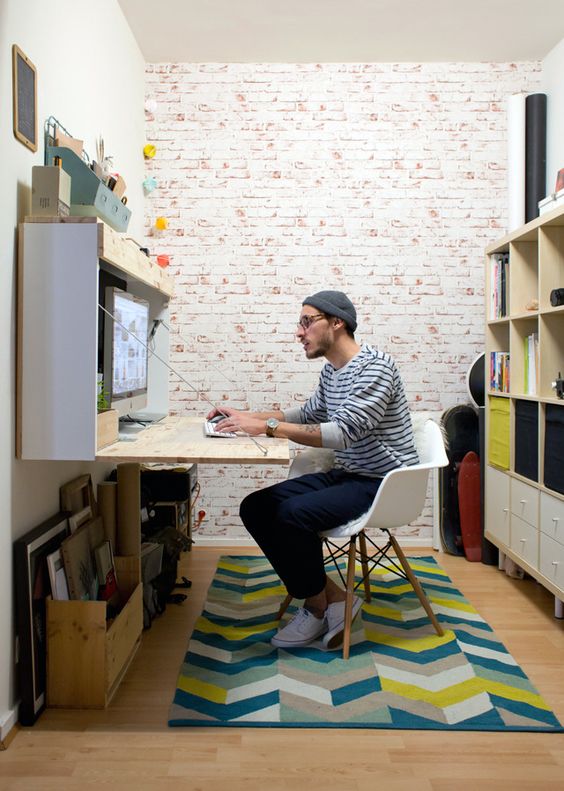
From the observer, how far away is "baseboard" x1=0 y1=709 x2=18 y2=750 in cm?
194

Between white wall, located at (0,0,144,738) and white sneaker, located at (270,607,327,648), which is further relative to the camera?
white sneaker, located at (270,607,327,648)

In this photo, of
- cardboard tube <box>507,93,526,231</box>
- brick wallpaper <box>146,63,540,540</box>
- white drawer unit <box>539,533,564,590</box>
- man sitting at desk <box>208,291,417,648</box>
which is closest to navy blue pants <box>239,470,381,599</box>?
man sitting at desk <box>208,291,417,648</box>

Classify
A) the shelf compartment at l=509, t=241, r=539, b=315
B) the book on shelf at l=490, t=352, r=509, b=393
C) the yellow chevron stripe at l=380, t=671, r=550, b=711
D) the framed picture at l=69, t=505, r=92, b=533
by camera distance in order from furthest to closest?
the book on shelf at l=490, t=352, r=509, b=393, the shelf compartment at l=509, t=241, r=539, b=315, the framed picture at l=69, t=505, r=92, b=533, the yellow chevron stripe at l=380, t=671, r=550, b=711

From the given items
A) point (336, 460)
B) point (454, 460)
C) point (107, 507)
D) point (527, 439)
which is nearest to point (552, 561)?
point (527, 439)

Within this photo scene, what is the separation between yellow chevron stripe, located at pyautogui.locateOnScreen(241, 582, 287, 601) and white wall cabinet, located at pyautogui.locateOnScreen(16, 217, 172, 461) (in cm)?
135

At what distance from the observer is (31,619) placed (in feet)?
6.75

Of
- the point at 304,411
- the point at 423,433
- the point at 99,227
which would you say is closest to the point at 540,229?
the point at 423,433

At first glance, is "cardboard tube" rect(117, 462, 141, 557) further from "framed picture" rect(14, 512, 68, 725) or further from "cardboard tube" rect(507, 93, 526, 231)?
"cardboard tube" rect(507, 93, 526, 231)

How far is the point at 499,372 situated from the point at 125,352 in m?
1.88

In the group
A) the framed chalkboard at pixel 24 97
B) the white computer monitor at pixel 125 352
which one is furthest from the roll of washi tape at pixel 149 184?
the framed chalkboard at pixel 24 97

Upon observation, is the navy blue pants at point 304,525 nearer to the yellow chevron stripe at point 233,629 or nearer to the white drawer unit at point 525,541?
the yellow chevron stripe at point 233,629

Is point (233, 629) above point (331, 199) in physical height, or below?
below

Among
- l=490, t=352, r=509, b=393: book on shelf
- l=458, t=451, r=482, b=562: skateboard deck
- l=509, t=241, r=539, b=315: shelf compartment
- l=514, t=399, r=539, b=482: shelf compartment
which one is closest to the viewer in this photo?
l=514, t=399, r=539, b=482: shelf compartment

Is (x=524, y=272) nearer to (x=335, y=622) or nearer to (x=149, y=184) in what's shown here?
(x=335, y=622)
